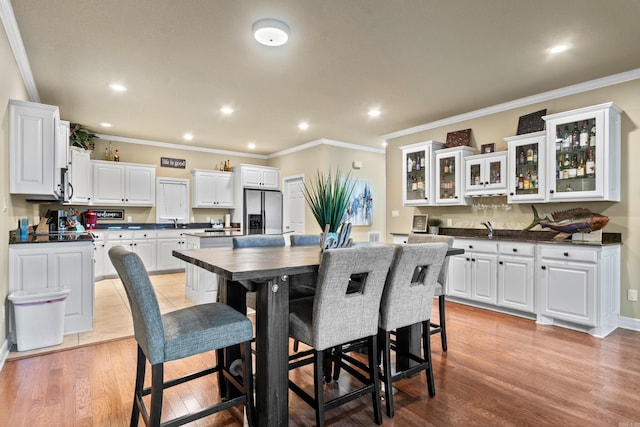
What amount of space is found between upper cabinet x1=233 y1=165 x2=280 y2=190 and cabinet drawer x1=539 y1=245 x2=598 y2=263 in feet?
17.0

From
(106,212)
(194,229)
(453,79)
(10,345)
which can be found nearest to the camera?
(10,345)

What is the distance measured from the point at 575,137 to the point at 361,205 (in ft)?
12.9

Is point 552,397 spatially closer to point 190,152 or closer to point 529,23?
point 529,23

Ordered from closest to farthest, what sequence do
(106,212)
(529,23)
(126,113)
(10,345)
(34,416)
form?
(34,416) < (529,23) < (10,345) < (126,113) < (106,212)

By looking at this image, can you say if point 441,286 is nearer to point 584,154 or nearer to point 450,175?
point 584,154

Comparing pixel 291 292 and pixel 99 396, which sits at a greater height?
pixel 291 292

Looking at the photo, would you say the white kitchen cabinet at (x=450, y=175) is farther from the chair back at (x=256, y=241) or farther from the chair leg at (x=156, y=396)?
the chair leg at (x=156, y=396)

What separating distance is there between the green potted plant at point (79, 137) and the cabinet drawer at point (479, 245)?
5.85 meters

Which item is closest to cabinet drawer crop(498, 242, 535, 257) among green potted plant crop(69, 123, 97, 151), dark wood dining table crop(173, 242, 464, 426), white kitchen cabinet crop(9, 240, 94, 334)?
dark wood dining table crop(173, 242, 464, 426)

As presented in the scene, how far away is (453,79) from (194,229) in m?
5.42

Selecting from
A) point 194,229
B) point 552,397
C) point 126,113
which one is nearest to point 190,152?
point 194,229

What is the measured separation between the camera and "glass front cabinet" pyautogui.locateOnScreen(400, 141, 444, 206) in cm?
483

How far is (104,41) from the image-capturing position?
2854 millimetres

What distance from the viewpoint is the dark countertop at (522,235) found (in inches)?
137
